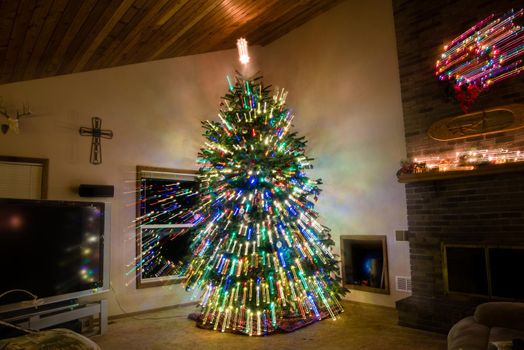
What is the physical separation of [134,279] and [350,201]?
2.91 m

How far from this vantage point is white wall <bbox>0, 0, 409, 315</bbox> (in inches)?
163

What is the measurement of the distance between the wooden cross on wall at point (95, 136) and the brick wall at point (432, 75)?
11.8 ft

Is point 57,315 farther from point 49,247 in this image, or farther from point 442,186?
point 442,186

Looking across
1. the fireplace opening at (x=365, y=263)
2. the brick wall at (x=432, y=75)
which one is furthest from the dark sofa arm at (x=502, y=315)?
the fireplace opening at (x=365, y=263)

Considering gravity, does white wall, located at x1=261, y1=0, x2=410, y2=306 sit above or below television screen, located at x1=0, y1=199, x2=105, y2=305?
above

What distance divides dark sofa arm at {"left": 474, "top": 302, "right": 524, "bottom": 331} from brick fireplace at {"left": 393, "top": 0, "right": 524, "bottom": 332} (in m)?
1.01

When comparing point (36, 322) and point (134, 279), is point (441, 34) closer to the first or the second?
point (134, 279)

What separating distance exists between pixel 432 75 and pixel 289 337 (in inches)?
124

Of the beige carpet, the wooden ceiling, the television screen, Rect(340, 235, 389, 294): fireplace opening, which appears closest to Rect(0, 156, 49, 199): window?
the television screen

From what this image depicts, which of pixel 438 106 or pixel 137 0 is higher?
pixel 137 0

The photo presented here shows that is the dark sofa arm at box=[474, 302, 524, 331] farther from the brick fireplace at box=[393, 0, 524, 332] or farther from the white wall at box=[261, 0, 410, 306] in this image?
the white wall at box=[261, 0, 410, 306]

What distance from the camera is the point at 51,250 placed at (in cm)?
335

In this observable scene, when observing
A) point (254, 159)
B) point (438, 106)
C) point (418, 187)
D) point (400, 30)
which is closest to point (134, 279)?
point (254, 159)

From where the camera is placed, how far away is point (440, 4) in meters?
4.06
